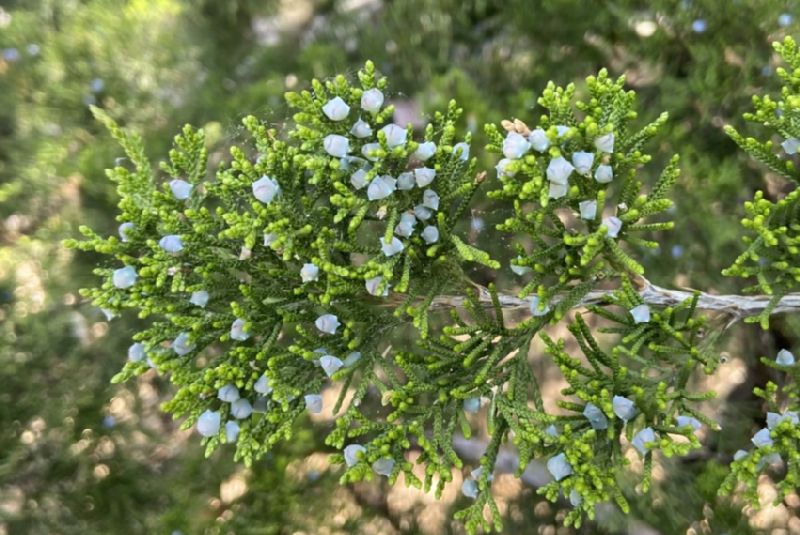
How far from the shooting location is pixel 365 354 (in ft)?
5.03

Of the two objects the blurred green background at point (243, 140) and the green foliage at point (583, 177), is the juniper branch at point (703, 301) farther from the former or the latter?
the blurred green background at point (243, 140)

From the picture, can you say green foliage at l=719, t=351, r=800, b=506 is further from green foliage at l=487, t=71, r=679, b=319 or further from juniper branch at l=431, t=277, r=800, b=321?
green foliage at l=487, t=71, r=679, b=319

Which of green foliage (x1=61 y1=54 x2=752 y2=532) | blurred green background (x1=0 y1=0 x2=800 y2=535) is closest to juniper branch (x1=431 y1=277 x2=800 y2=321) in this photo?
green foliage (x1=61 y1=54 x2=752 y2=532)

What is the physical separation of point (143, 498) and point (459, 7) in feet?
9.76

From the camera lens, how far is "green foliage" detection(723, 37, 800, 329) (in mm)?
1316

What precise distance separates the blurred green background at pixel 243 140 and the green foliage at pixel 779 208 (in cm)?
88

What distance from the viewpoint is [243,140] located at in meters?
2.44

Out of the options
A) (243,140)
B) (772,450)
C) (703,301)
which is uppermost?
(243,140)

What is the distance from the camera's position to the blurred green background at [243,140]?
2.58 meters

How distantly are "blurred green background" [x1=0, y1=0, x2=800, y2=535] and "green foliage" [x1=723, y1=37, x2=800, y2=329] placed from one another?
34.7 inches

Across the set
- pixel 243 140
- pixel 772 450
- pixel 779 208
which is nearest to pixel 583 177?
pixel 779 208

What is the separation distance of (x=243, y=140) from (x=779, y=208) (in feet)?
6.07

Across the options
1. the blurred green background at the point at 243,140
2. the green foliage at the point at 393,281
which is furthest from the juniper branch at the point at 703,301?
the blurred green background at the point at 243,140

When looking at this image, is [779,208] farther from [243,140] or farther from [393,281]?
[243,140]
